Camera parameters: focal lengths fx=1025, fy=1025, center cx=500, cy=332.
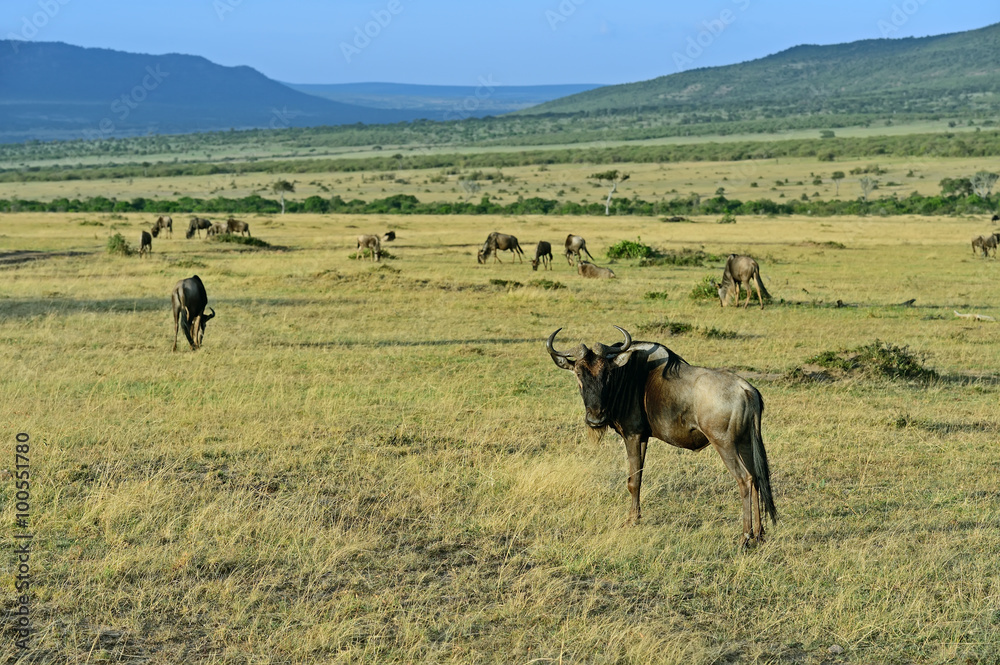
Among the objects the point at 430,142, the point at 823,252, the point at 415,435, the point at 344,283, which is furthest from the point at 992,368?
the point at 430,142

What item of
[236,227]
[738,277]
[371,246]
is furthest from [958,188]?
[738,277]

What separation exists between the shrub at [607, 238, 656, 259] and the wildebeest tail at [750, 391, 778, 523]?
2460 centimetres

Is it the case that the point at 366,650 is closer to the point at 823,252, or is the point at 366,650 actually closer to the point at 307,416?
the point at 307,416

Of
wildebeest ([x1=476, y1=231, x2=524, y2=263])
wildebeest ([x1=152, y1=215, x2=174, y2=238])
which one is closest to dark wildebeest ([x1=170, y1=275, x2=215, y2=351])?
wildebeest ([x1=476, y1=231, x2=524, y2=263])

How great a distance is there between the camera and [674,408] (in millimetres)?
6559

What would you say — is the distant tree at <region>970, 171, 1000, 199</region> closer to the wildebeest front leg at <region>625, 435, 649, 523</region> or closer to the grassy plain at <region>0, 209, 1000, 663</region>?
the grassy plain at <region>0, 209, 1000, 663</region>

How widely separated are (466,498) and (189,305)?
301 inches

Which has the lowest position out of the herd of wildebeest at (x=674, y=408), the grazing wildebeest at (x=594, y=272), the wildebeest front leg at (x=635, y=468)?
the grazing wildebeest at (x=594, y=272)

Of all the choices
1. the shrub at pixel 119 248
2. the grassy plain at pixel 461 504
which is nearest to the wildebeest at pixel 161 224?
the shrub at pixel 119 248

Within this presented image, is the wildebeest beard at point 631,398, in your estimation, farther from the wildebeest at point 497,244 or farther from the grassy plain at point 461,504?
the wildebeest at point 497,244

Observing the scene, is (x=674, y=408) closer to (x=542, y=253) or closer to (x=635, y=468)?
(x=635, y=468)

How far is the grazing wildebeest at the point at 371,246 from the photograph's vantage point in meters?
29.4

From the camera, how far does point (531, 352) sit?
1461cm

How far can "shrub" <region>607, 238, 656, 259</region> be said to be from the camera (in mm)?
30781
